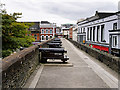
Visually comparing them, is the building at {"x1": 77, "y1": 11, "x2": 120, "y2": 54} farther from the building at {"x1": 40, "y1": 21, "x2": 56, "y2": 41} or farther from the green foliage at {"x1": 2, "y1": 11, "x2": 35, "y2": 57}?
the building at {"x1": 40, "y1": 21, "x2": 56, "y2": 41}

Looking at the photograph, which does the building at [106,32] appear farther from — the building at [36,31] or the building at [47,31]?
the building at [36,31]

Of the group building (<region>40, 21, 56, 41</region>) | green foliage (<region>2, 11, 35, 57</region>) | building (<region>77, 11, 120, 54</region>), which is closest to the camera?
green foliage (<region>2, 11, 35, 57</region>)

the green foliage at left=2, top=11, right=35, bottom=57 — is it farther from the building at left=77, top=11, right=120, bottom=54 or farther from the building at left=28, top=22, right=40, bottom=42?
the building at left=28, top=22, right=40, bottom=42

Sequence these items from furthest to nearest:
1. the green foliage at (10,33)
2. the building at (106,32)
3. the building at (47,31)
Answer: the building at (47,31) → the building at (106,32) → the green foliage at (10,33)

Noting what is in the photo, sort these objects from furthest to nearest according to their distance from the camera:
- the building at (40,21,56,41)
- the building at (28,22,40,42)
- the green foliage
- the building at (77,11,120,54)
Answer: the building at (40,21,56,41)
the building at (28,22,40,42)
the building at (77,11,120,54)
the green foliage

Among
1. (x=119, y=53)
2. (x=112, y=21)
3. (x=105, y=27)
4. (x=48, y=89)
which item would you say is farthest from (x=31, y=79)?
(x=105, y=27)

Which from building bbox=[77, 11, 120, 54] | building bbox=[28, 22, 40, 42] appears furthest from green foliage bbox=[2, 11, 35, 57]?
building bbox=[28, 22, 40, 42]

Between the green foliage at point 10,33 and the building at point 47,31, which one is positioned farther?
the building at point 47,31

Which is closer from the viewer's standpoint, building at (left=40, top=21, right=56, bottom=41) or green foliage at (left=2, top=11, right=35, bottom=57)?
green foliage at (left=2, top=11, right=35, bottom=57)

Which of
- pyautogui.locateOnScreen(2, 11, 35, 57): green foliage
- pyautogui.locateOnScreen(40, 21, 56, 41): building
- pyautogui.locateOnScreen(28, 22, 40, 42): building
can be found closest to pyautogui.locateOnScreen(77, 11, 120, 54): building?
pyautogui.locateOnScreen(2, 11, 35, 57): green foliage

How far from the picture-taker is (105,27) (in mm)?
28359

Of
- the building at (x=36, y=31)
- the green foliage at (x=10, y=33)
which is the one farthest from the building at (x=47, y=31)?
the green foliage at (x=10, y=33)

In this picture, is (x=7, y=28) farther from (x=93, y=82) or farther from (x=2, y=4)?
(x=93, y=82)

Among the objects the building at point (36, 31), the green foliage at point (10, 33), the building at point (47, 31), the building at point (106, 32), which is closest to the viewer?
the green foliage at point (10, 33)
